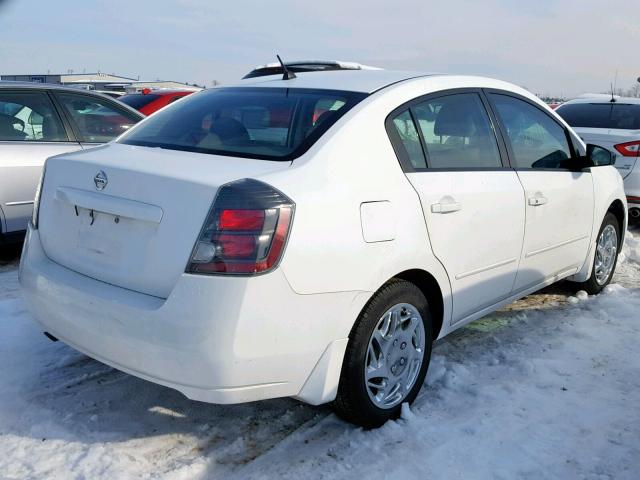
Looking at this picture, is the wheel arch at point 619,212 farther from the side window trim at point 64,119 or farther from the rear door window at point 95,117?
the side window trim at point 64,119

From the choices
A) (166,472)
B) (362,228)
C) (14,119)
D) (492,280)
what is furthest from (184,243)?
(14,119)

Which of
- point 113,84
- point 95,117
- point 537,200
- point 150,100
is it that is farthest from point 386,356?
point 113,84

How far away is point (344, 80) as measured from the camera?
3338mm

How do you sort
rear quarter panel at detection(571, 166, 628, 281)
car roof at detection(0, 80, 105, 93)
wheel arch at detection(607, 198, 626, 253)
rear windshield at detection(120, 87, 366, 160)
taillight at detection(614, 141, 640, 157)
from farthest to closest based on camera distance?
1. taillight at detection(614, 141, 640, 157)
2. car roof at detection(0, 80, 105, 93)
3. wheel arch at detection(607, 198, 626, 253)
4. rear quarter panel at detection(571, 166, 628, 281)
5. rear windshield at detection(120, 87, 366, 160)

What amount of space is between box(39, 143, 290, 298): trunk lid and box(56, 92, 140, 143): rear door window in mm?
3261

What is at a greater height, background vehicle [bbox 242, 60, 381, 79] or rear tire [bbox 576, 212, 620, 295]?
background vehicle [bbox 242, 60, 381, 79]

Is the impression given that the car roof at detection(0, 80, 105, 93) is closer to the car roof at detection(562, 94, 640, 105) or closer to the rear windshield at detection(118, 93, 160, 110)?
the rear windshield at detection(118, 93, 160, 110)

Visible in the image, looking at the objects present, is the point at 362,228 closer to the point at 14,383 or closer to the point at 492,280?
the point at 492,280

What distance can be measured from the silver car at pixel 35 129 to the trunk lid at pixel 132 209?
8.78 feet

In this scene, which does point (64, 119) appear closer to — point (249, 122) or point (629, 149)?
point (249, 122)

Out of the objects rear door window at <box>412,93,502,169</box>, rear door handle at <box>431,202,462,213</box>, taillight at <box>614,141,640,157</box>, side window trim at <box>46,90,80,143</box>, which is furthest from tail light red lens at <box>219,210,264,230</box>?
taillight at <box>614,141,640,157</box>

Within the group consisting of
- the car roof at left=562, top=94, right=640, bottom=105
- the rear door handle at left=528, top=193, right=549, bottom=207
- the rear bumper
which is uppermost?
the car roof at left=562, top=94, right=640, bottom=105

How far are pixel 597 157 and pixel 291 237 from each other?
116 inches

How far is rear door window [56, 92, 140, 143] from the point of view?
5.98 metres
